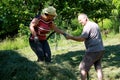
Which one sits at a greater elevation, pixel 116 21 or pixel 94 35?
pixel 94 35

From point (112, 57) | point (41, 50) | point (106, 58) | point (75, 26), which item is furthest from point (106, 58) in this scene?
point (41, 50)

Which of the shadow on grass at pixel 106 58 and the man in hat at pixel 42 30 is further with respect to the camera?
the shadow on grass at pixel 106 58

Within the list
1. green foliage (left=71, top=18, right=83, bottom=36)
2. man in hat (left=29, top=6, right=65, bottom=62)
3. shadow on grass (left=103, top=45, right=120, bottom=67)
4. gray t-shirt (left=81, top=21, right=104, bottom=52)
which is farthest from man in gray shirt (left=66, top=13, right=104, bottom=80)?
green foliage (left=71, top=18, right=83, bottom=36)

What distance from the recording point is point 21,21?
12852mm

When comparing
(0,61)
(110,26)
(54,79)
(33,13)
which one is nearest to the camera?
(54,79)

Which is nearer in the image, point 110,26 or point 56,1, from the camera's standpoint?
point 56,1

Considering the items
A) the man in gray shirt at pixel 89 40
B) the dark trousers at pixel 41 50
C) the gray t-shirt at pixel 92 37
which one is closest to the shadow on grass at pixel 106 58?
the dark trousers at pixel 41 50

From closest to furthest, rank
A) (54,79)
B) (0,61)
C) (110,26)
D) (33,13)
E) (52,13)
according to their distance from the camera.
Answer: (54,79) < (52,13) < (0,61) < (33,13) < (110,26)

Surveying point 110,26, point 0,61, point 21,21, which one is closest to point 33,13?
point 21,21

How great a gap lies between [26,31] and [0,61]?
4.29m

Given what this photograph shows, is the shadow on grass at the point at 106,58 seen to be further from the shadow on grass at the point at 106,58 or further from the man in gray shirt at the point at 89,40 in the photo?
the man in gray shirt at the point at 89,40

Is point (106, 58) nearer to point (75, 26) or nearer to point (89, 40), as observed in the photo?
point (75, 26)

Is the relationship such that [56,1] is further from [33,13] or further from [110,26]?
[110,26]

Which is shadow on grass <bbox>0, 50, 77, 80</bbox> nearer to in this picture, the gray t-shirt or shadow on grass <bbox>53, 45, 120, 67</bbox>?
the gray t-shirt
